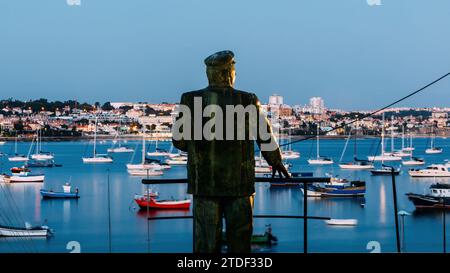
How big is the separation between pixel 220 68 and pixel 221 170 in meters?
0.41

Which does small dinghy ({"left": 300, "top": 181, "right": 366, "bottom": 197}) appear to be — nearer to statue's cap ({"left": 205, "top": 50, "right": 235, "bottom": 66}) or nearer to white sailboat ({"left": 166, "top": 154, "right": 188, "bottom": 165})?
white sailboat ({"left": 166, "top": 154, "right": 188, "bottom": 165})

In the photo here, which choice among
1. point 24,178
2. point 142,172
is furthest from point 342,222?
point 142,172

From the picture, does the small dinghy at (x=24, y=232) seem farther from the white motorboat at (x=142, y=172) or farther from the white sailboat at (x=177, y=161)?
the white sailboat at (x=177, y=161)

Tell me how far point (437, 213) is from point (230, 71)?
3470cm

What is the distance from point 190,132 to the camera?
133 inches

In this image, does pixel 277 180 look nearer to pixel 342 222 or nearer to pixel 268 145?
pixel 268 145

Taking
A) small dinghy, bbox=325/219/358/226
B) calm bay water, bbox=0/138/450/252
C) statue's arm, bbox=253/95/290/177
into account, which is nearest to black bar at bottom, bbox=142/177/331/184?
statue's arm, bbox=253/95/290/177

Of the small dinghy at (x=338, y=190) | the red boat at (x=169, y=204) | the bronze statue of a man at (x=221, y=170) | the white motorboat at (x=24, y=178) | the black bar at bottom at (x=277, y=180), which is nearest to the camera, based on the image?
the bronze statue of a man at (x=221, y=170)

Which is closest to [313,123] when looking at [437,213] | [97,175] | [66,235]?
[97,175]

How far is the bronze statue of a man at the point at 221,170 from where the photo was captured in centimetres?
332

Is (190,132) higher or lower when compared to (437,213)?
higher

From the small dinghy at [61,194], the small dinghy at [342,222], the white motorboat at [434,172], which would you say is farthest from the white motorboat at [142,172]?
the small dinghy at [342,222]

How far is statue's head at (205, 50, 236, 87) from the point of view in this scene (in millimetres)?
3369
